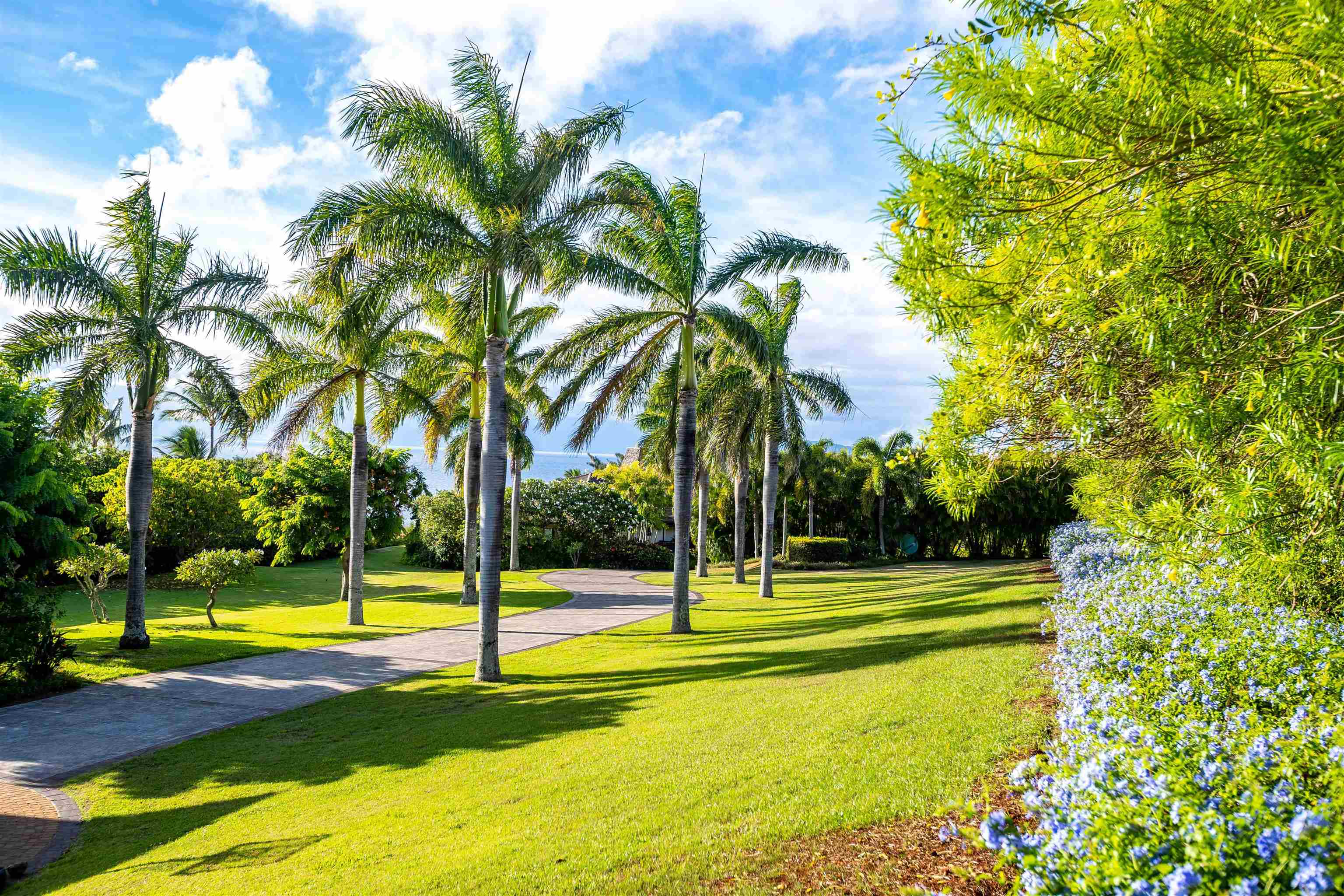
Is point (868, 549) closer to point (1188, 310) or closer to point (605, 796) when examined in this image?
point (605, 796)

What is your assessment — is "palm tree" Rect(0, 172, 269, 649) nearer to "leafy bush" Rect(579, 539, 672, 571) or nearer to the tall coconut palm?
the tall coconut palm

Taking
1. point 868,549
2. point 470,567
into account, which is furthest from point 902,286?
point 868,549

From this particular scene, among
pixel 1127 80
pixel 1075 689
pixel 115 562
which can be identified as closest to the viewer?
pixel 1127 80

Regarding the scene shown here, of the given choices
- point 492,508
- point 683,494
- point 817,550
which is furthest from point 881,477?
point 492,508

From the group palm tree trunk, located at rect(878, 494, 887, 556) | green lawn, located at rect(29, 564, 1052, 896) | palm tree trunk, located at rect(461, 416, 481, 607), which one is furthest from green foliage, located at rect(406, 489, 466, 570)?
green lawn, located at rect(29, 564, 1052, 896)

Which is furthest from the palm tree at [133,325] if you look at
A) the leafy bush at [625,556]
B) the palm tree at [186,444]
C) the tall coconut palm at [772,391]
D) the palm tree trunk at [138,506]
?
the palm tree at [186,444]

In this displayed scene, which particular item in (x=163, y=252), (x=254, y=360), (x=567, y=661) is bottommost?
(x=567, y=661)

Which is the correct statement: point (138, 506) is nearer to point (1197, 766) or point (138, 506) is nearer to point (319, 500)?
point (319, 500)

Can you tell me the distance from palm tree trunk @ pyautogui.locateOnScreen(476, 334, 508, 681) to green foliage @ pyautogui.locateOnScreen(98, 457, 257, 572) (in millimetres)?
21147

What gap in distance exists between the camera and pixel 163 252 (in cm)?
1529

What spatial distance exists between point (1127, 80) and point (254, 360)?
19.2 metres

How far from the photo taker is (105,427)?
26312 millimetres

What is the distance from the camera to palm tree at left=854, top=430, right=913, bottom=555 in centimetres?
3859

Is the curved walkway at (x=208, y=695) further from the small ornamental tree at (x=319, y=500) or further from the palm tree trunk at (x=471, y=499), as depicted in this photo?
the small ornamental tree at (x=319, y=500)
